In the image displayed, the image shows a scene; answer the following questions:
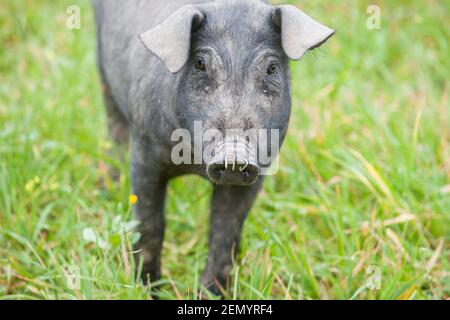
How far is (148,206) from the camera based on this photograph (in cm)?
368

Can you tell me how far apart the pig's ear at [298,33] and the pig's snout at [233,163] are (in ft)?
1.53

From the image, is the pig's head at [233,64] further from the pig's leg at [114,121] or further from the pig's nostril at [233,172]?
the pig's leg at [114,121]

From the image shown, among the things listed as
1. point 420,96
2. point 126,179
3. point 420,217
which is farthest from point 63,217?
point 420,96

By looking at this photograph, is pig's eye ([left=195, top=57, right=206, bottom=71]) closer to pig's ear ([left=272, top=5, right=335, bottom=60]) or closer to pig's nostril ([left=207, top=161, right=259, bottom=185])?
pig's ear ([left=272, top=5, right=335, bottom=60])

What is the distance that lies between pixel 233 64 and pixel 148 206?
3.47 feet

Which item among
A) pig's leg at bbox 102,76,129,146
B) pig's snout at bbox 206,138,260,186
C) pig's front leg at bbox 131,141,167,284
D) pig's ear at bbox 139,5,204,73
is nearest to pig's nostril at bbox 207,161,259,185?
pig's snout at bbox 206,138,260,186

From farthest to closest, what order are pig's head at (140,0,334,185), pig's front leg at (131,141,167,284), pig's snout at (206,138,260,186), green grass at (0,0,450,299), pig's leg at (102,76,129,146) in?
pig's leg at (102,76,129,146) < green grass at (0,0,450,299) < pig's front leg at (131,141,167,284) < pig's head at (140,0,334,185) < pig's snout at (206,138,260,186)

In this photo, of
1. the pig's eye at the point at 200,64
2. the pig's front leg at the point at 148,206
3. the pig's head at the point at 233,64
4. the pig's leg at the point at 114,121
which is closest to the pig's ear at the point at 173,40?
the pig's head at the point at 233,64

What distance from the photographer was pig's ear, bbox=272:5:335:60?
2977 mm

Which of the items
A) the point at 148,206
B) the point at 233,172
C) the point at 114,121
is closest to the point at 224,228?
the point at 148,206

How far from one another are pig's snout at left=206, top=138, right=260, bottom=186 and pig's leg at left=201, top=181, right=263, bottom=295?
0.66 meters

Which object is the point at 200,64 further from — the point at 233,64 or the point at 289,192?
the point at 289,192

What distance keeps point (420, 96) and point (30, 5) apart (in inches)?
145

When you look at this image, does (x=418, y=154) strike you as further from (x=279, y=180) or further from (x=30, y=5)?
(x=30, y=5)
